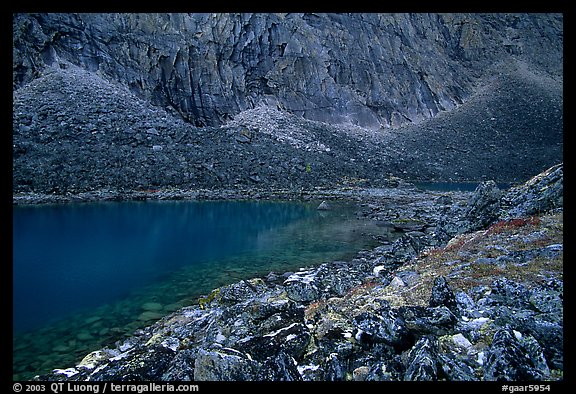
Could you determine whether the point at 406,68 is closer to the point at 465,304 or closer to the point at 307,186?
the point at 307,186

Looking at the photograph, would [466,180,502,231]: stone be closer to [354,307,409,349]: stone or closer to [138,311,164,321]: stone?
[354,307,409,349]: stone

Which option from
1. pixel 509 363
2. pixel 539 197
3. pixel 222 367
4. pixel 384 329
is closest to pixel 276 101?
pixel 539 197

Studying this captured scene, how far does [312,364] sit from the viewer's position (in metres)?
5.89

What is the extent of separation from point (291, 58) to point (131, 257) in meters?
66.3

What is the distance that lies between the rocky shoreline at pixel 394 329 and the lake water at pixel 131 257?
2.09 m

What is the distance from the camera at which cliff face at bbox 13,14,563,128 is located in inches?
2356

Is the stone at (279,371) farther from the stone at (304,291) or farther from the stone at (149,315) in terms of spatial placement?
the stone at (149,315)

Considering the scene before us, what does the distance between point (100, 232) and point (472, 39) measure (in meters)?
121

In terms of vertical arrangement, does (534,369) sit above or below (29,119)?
below

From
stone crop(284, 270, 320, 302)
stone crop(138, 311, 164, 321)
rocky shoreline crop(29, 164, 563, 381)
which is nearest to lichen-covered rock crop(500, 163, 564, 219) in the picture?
rocky shoreline crop(29, 164, 563, 381)

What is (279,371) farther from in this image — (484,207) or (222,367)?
(484,207)
